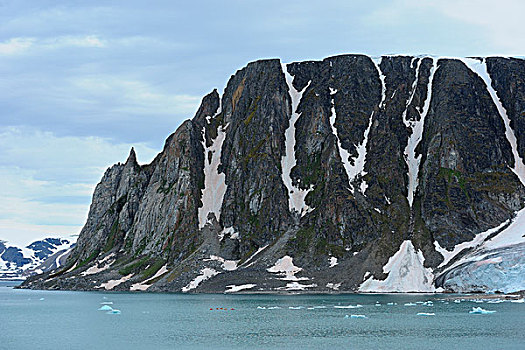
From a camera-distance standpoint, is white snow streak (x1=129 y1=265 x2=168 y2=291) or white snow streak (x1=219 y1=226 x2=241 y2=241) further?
white snow streak (x1=219 y1=226 x2=241 y2=241)

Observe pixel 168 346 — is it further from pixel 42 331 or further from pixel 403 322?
pixel 403 322

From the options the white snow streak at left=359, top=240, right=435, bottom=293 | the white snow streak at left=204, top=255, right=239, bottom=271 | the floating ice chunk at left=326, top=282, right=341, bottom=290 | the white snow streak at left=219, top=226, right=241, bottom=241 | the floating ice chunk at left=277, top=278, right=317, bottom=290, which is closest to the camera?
the white snow streak at left=359, top=240, right=435, bottom=293

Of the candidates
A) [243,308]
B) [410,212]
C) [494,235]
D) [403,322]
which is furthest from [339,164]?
[403,322]

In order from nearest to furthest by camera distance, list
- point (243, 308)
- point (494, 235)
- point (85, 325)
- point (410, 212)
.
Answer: point (85, 325) < point (243, 308) < point (494, 235) < point (410, 212)

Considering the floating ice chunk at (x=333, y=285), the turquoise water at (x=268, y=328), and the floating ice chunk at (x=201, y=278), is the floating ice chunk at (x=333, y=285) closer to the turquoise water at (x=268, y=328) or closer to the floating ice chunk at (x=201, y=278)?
the floating ice chunk at (x=201, y=278)

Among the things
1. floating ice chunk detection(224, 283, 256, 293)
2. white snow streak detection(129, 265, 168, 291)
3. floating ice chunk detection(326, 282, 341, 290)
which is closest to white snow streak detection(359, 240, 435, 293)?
floating ice chunk detection(326, 282, 341, 290)

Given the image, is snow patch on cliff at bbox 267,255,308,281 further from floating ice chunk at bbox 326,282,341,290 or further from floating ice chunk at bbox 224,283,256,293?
floating ice chunk at bbox 224,283,256,293

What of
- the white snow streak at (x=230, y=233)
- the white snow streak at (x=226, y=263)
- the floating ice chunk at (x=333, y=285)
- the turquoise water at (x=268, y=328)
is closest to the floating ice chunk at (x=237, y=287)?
the white snow streak at (x=226, y=263)
